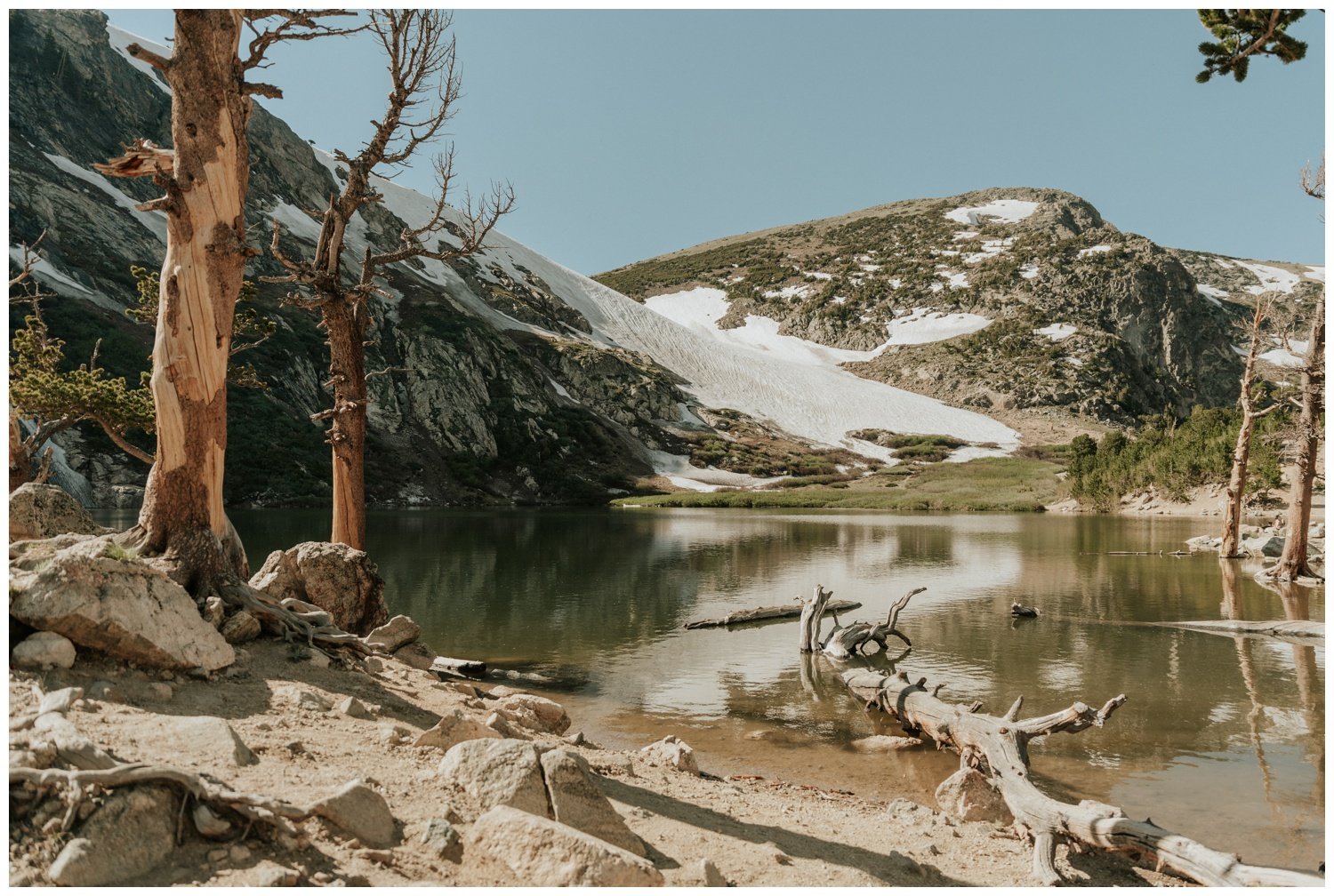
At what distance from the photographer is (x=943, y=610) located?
742 inches

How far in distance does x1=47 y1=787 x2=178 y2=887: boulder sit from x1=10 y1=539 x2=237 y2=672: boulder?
2376 millimetres

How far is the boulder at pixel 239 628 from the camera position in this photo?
7098 millimetres

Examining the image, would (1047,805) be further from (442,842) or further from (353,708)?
(353,708)

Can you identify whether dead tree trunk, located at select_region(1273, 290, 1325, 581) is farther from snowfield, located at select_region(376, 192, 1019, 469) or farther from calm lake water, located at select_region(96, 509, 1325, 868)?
snowfield, located at select_region(376, 192, 1019, 469)

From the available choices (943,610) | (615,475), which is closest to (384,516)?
(615,475)

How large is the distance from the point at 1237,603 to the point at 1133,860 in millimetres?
16266

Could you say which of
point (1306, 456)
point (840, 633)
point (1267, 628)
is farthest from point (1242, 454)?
point (840, 633)

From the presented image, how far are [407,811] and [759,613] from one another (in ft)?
47.1

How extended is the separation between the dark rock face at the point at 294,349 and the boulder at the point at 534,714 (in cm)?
4085

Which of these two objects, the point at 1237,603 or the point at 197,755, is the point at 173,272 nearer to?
the point at 197,755

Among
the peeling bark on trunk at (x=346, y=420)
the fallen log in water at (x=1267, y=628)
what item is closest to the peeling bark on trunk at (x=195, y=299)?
the peeling bark on trunk at (x=346, y=420)

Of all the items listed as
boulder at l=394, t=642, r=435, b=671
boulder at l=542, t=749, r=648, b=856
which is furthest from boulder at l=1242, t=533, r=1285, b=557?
boulder at l=542, t=749, r=648, b=856

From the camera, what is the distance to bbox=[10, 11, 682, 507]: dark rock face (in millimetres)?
54906

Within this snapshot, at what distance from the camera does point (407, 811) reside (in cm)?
439
